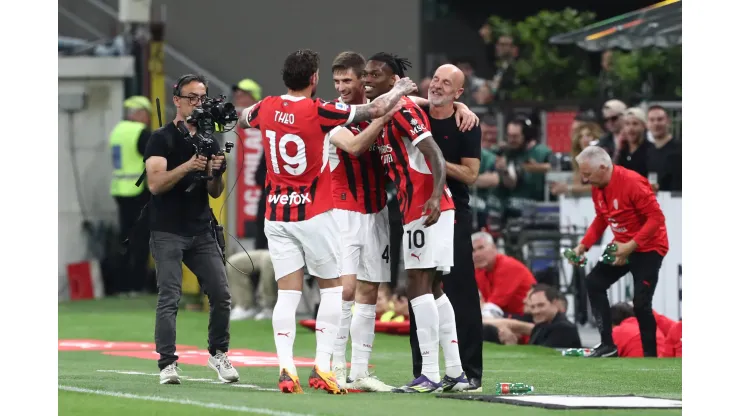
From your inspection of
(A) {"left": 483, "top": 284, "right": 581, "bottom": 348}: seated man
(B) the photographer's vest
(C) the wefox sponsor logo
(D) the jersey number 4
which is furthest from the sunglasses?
(B) the photographer's vest

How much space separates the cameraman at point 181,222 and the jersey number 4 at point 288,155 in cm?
94

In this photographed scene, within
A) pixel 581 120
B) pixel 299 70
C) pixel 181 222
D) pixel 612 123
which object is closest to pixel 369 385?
pixel 181 222

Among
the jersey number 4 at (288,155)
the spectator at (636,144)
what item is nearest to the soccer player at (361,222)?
the jersey number 4 at (288,155)

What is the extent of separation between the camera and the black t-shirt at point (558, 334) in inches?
549

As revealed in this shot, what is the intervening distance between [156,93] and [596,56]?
268 inches

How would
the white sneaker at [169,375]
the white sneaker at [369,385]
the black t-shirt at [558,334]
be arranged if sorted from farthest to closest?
the black t-shirt at [558,334], the white sneaker at [169,375], the white sneaker at [369,385]

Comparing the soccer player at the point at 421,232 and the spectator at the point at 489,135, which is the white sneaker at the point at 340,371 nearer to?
the soccer player at the point at 421,232

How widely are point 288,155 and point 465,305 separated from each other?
162 cm

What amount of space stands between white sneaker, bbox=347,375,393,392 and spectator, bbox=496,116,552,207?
814 centimetres

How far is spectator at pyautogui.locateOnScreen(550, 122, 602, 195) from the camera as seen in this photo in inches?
627

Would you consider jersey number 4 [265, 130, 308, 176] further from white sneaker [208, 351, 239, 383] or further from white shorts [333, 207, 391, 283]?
white sneaker [208, 351, 239, 383]

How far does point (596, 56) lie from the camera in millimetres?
23203

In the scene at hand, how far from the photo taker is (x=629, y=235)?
1313cm
